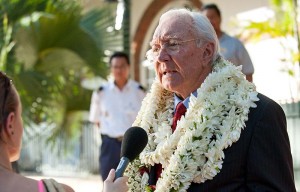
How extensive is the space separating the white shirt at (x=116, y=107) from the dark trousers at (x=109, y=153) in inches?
2.7

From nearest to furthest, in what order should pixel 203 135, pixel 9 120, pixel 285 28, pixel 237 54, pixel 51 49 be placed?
pixel 9 120 → pixel 203 135 → pixel 237 54 → pixel 51 49 → pixel 285 28

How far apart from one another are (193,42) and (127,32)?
938 cm

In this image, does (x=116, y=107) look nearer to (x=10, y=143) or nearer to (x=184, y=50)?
(x=184, y=50)

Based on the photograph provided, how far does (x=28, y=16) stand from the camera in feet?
31.7

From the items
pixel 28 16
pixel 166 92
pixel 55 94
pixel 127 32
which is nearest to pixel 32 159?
pixel 127 32

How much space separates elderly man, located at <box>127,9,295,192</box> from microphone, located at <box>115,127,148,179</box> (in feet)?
0.91

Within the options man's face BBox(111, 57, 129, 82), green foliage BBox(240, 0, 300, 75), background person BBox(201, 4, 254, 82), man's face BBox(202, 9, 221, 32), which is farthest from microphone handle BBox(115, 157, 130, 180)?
green foliage BBox(240, 0, 300, 75)

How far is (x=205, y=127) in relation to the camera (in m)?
3.51

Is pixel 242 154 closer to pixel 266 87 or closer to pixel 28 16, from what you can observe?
pixel 28 16

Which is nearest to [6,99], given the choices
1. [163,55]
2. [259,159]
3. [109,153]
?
[163,55]

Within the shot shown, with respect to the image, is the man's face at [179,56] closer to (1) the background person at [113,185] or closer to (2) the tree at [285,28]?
(1) the background person at [113,185]

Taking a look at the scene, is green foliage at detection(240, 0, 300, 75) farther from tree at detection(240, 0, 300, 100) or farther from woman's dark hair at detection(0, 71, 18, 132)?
woman's dark hair at detection(0, 71, 18, 132)

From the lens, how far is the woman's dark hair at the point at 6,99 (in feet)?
9.27

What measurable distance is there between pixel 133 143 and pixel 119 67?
5.92 m
